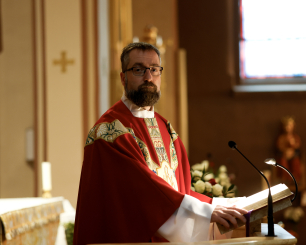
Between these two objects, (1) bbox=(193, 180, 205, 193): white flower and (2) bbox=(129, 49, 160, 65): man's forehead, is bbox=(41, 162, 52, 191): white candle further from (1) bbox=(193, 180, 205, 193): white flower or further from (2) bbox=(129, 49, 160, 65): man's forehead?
(2) bbox=(129, 49, 160, 65): man's forehead

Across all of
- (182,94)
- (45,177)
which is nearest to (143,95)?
(45,177)

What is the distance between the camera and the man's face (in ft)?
7.10

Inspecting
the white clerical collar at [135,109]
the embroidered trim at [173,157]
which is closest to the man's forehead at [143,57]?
the white clerical collar at [135,109]

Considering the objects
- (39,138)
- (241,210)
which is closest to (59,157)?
(39,138)

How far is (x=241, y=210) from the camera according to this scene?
1.73 meters

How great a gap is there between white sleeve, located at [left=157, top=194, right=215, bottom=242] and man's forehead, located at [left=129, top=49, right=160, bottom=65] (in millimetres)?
769

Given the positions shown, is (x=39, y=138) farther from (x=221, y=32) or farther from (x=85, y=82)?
(x=221, y=32)

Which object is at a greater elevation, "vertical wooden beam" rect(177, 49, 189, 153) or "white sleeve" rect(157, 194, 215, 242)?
"vertical wooden beam" rect(177, 49, 189, 153)

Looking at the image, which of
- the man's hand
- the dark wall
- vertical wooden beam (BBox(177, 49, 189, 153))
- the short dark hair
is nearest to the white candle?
the short dark hair

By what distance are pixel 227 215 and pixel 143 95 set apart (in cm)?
79

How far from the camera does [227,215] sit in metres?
1.74

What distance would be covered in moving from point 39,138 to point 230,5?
4534mm

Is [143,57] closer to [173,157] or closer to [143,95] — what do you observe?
[143,95]

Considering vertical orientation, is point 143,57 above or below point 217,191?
above
